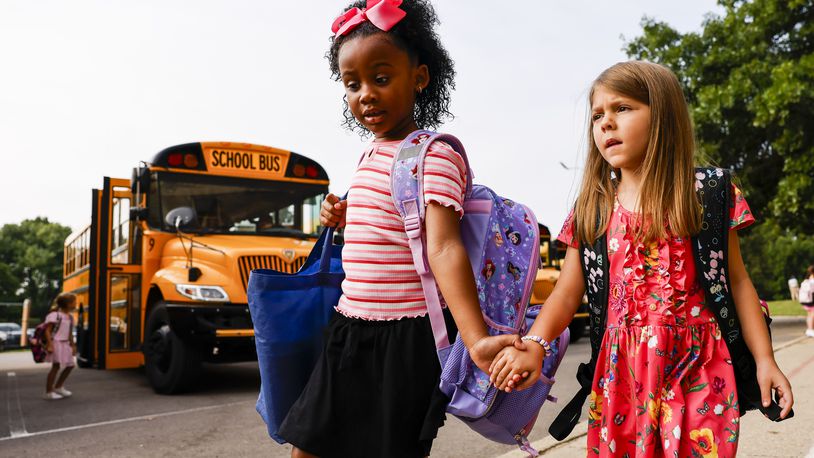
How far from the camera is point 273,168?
8242mm

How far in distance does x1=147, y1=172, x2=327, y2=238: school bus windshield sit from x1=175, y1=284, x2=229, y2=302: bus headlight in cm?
84

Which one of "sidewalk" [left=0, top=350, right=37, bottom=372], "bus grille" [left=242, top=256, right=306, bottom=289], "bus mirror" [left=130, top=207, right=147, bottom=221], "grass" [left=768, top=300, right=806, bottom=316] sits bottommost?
"grass" [left=768, top=300, right=806, bottom=316]

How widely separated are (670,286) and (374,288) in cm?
72

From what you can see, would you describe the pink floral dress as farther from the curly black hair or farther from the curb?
the curb

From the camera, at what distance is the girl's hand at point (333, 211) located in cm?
211

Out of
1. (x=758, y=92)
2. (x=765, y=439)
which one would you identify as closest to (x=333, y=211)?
(x=765, y=439)

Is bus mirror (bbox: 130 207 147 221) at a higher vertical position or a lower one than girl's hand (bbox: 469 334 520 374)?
higher

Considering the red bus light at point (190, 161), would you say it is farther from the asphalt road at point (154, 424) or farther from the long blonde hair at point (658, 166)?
the long blonde hair at point (658, 166)

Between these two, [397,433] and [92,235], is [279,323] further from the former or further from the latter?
[92,235]

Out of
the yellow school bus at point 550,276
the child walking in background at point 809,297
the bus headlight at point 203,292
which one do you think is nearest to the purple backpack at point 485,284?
the bus headlight at point 203,292

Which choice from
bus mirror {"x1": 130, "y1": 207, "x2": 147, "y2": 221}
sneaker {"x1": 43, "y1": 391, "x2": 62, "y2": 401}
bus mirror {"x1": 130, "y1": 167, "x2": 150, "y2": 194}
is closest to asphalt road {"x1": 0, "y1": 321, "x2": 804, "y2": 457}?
sneaker {"x1": 43, "y1": 391, "x2": 62, "y2": 401}

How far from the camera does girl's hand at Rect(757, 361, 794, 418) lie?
5.63 ft

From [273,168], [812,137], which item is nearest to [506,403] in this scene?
[273,168]

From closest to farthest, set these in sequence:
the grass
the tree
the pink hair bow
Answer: the pink hair bow < the tree < the grass
